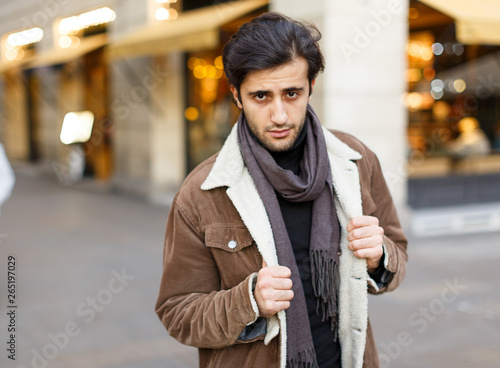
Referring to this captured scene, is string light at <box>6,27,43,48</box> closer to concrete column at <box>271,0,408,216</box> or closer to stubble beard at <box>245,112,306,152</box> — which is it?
concrete column at <box>271,0,408,216</box>

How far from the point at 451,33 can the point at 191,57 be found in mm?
5493

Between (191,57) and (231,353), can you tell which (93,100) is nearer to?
(191,57)

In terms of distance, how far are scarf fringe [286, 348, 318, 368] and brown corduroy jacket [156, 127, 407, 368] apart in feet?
0.17

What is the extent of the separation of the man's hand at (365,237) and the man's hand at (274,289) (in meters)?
0.26

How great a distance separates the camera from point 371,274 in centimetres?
212

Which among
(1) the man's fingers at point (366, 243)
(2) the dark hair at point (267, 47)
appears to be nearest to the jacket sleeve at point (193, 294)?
(1) the man's fingers at point (366, 243)

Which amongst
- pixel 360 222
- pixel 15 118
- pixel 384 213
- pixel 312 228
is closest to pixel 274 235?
pixel 312 228

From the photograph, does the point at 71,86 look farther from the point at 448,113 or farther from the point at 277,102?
the point at 277,102

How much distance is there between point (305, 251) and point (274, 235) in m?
0.15

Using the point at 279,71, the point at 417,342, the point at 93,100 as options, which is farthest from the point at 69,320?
the point at 93,100

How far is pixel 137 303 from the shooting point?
6.01 metres

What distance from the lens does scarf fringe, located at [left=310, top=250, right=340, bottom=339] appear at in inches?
77.4

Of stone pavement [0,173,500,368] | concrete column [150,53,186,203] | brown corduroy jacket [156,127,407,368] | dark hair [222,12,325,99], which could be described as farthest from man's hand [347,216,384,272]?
concrete column [150,53,186,203]

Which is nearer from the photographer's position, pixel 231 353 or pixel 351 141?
pixel 231 353
